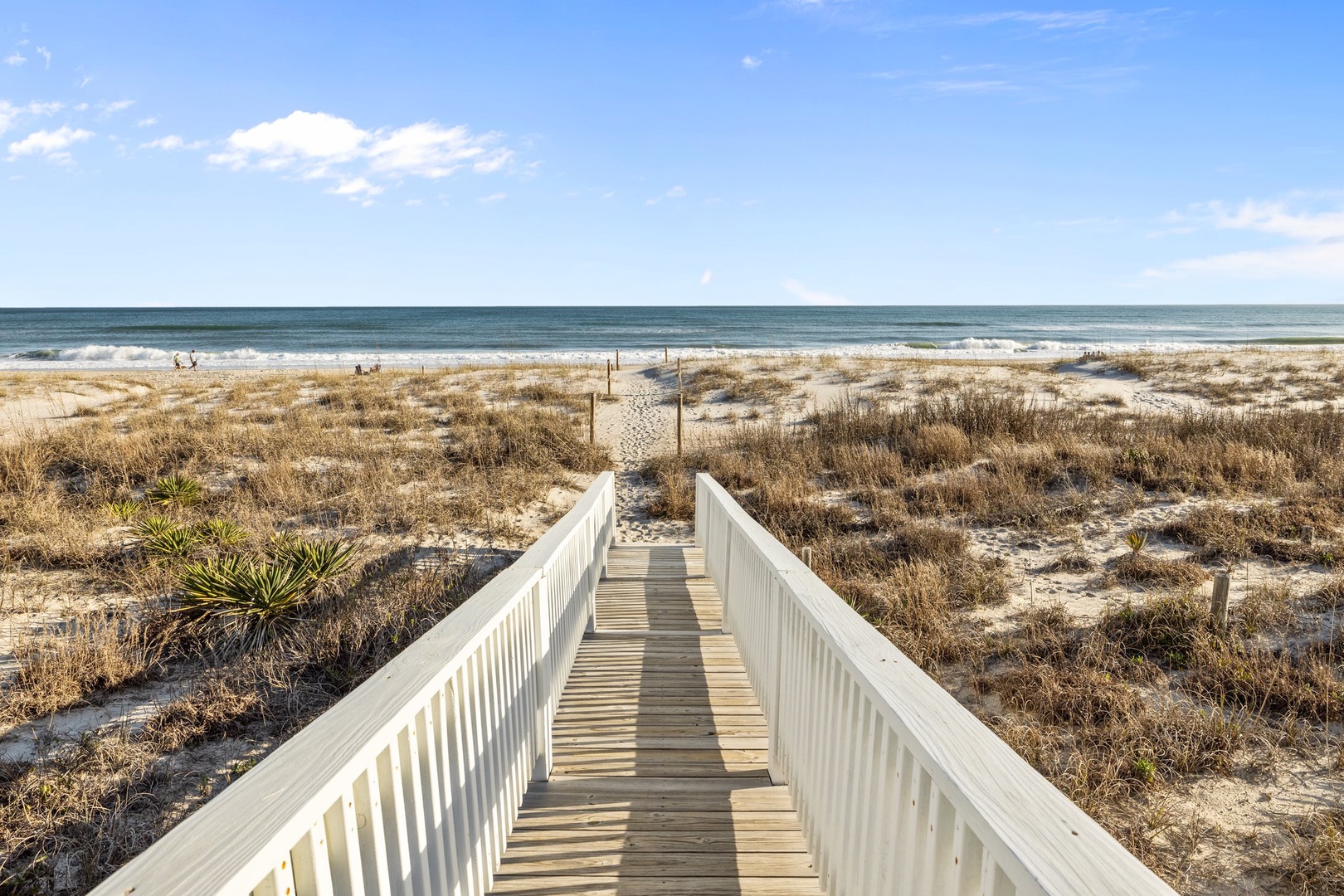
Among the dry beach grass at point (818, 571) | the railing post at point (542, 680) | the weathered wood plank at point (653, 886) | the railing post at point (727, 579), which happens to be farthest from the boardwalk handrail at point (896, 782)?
the dry beach grass at point (818, 571)

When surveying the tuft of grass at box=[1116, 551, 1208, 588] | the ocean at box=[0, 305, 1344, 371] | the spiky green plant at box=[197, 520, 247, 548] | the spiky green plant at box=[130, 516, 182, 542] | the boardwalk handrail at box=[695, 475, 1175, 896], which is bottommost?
the tuft of grass at box=[1116, 551, 1208, 588]

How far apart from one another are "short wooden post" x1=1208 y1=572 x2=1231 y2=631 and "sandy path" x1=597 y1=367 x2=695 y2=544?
6.06 m

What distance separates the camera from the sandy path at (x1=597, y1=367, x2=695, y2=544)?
10.7 metres

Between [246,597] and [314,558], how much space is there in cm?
75

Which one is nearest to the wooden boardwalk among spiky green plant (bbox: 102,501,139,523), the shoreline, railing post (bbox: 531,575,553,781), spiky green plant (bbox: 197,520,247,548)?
railing post (bbox: 531,575,553,781)

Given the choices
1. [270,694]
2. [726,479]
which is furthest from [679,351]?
[270,694]

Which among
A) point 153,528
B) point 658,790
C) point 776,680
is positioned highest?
point 776,680

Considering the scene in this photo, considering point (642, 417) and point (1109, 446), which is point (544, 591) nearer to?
point (1109, 446)

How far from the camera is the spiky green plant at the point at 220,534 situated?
7.98 meters

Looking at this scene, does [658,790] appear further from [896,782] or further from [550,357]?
[550,357]

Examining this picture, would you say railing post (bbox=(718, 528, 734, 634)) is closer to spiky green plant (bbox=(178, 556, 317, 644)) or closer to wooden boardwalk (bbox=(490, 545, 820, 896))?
wooden boardwalk (bbox=(490, 545, 820, 896))

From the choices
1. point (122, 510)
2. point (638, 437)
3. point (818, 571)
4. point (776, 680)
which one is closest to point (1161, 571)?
point (818, 571)

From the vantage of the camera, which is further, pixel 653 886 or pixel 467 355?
pixel 467 355

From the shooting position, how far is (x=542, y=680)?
3258 mm
